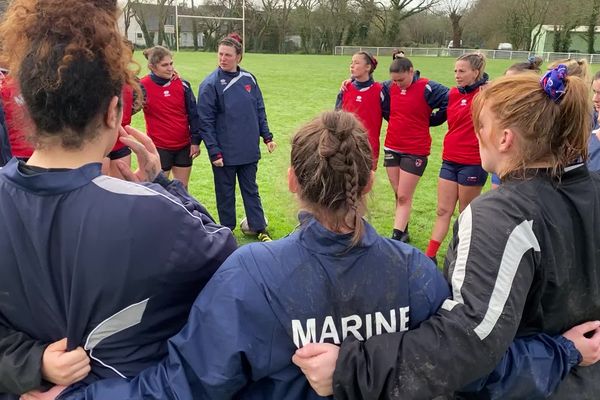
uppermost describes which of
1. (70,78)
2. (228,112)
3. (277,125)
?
(70,78)

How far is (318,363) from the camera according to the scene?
145 centimetres

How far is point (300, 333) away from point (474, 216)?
2.25 ft

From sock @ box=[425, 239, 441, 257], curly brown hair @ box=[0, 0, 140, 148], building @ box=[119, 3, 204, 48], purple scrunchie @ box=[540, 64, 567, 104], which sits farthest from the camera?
building @ box=[119, 3, 204, 48]

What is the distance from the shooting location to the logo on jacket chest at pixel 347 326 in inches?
58.5

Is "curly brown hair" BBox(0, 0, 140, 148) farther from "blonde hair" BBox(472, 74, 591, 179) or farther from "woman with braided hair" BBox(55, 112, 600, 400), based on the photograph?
"blonde hair" BBox(472, 74, 591, 179)

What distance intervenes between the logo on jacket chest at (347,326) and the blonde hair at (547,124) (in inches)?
26.5

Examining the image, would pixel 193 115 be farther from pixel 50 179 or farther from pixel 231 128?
pixel 50 179

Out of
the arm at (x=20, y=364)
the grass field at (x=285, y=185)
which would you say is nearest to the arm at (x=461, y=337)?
the grass field at (x=285, y=185)

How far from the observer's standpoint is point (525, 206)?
1665 millimetres

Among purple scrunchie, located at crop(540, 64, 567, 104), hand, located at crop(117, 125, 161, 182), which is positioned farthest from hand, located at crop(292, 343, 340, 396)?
purple scrunchie, located at crop(540, 64, 567, 104)

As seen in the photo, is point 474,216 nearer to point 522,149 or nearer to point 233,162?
point 522,149

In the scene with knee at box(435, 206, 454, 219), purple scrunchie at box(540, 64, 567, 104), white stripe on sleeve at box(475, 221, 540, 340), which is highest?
purple scrunchie at box(540, 64, 567, 104)

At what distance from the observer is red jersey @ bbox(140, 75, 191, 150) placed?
5902 millimetres

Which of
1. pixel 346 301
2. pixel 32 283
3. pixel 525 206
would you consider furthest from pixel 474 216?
pixel 32 283
